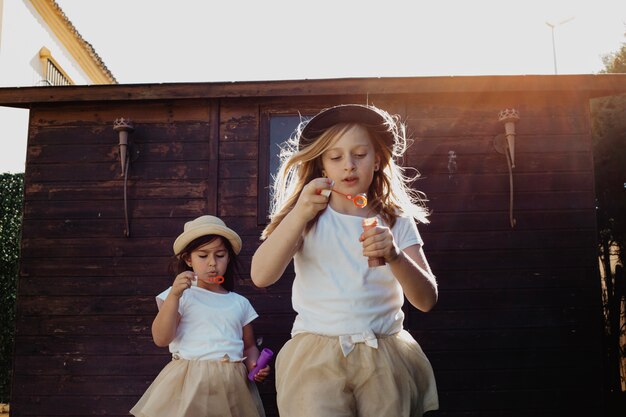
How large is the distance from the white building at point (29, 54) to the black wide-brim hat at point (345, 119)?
9228 mm

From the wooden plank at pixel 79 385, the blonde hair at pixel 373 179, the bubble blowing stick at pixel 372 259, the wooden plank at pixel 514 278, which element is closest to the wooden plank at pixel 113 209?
the wooden plank at pixel 79 385

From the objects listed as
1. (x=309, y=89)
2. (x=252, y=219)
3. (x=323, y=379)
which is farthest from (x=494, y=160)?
(x=323, y=379)

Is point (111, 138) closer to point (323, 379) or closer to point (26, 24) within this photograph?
point (323, 379)

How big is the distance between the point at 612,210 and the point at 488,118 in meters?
3.06

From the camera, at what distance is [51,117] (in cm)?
527

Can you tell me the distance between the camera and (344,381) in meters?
1.90

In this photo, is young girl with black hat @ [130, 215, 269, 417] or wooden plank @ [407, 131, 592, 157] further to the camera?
→ wooden plank @ [407, 131, 592, 157]

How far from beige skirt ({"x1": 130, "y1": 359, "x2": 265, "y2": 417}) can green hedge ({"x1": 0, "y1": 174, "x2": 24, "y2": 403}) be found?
4.47 metres

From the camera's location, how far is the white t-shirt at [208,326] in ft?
10.5

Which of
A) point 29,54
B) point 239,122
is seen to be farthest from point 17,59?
point 239,122

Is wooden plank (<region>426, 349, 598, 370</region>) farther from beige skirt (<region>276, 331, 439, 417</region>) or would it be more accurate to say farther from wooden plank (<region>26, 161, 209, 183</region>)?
beige skirt (<region>276, 331, 439, 417</region>)

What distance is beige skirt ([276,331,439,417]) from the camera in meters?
1.87

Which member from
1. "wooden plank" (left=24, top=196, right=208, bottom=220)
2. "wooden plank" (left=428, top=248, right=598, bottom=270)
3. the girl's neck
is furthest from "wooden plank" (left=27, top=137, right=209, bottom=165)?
"wooden plank" (left=428, top=248, right=598, bottom=270)

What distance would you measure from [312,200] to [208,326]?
1.63 m
